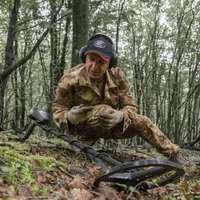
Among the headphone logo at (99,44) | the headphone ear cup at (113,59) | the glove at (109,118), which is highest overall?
the headphone logo at (99,44)

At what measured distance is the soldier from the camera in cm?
301

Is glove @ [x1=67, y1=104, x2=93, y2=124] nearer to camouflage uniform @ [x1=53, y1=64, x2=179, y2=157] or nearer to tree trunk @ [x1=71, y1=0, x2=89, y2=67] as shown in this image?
camouflage uniform @ [x1=53, y1=64, x2=179, y2=157]

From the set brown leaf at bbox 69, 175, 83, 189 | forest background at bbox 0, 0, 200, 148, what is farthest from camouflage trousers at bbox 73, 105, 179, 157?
forest background at bbox 0, 0, 200, 148

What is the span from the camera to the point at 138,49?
43.9 ft

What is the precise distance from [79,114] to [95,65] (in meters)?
0.52

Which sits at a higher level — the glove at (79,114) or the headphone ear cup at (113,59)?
the headphone ear cup at (113,59)

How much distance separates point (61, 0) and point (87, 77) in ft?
19.6

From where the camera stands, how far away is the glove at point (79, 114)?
3.00 meters

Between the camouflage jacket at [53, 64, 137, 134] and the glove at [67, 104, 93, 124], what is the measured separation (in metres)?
0.10

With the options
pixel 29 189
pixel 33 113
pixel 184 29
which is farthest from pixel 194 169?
pixel 184 29

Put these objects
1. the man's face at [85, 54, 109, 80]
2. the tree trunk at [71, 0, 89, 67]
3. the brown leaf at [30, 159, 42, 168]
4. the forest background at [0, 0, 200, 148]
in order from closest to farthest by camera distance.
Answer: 1. the brown leaf at [30, 159, 42, 168]
2. the man's face at [85, 54, 109, 80]
3. the tree trunk at [71, 0, 89, 67]
4. the forest background at [0, 0, 200, 148]

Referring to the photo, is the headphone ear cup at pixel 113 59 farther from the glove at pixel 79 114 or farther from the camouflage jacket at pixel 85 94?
the glove at pixel 79 114

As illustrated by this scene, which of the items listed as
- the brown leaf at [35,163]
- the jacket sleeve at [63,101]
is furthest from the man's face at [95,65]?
the brown leaf at [35,163]

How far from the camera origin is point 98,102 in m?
3.31
